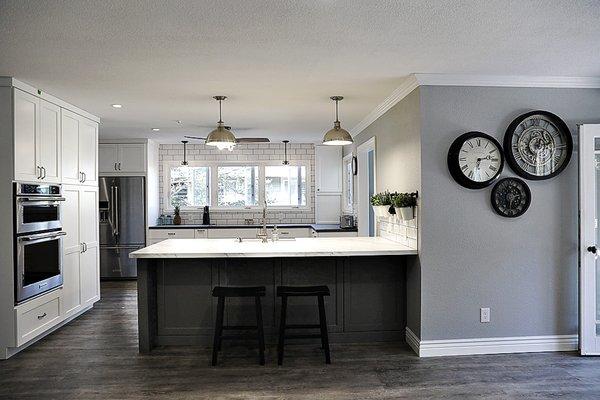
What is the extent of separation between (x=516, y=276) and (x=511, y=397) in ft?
3.64

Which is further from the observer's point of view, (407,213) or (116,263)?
(116,263)

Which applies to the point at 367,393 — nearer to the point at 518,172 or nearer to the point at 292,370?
the point at 292,370

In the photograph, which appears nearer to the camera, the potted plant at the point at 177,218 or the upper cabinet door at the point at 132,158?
the upper cabinet door at the point at 132,158

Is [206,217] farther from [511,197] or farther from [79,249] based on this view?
[511,197]

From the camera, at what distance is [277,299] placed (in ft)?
13.3

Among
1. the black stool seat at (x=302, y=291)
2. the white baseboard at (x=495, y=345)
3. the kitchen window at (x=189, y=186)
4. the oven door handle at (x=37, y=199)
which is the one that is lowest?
the white baseboard at (x=495, y=345)

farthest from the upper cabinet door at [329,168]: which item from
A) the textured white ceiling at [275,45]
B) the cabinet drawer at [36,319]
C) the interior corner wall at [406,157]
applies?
the cabinet drawer at [36,319]

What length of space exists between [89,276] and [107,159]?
2440 mm

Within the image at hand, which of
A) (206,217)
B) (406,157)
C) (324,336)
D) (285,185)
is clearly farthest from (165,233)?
(406,157)

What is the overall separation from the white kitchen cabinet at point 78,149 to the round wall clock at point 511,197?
4.11m

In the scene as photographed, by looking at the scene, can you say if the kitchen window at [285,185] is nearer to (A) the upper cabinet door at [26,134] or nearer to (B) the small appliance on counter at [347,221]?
(B) the small appliance on counter at [347,221]

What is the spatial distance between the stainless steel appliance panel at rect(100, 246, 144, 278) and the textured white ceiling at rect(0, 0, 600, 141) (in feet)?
9.91

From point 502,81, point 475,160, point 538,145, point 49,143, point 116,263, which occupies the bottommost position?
point 116,263

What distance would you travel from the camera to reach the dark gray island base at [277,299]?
401 centimetres
